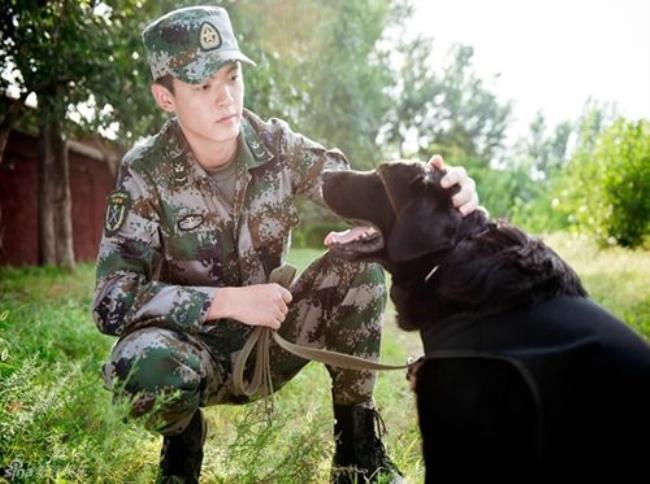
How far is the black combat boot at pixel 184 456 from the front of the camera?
86.7 inches

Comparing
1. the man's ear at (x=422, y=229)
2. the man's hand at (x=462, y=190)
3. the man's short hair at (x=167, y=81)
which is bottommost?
the man's ear at (x=422, y=229)

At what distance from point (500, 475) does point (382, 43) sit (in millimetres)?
28796

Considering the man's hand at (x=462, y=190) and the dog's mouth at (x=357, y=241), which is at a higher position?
the man's hand at (x=462, y=190)

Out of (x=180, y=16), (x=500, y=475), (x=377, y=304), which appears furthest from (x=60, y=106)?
(x=500, y=475)

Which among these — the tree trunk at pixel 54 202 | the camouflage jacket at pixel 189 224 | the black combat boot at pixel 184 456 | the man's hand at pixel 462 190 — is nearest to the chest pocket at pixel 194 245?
the camouflage jacket at pixel 189 224

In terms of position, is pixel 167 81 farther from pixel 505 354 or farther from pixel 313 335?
pixel 505 354

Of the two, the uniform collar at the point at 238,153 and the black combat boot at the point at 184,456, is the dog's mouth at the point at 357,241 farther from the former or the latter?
the black combat boot at the point at 184,456

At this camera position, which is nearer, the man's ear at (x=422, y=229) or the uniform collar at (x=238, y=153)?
the man's ear at (x=422, y=229)

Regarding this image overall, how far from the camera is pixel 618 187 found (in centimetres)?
1096

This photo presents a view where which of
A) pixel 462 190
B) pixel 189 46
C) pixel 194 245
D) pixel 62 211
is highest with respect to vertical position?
pixel 189 46

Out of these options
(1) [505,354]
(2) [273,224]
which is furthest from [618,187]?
(1) [505,354]

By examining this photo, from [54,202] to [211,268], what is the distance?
8.39 m

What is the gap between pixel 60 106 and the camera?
288 inches

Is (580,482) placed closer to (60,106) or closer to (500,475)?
(500,475)
